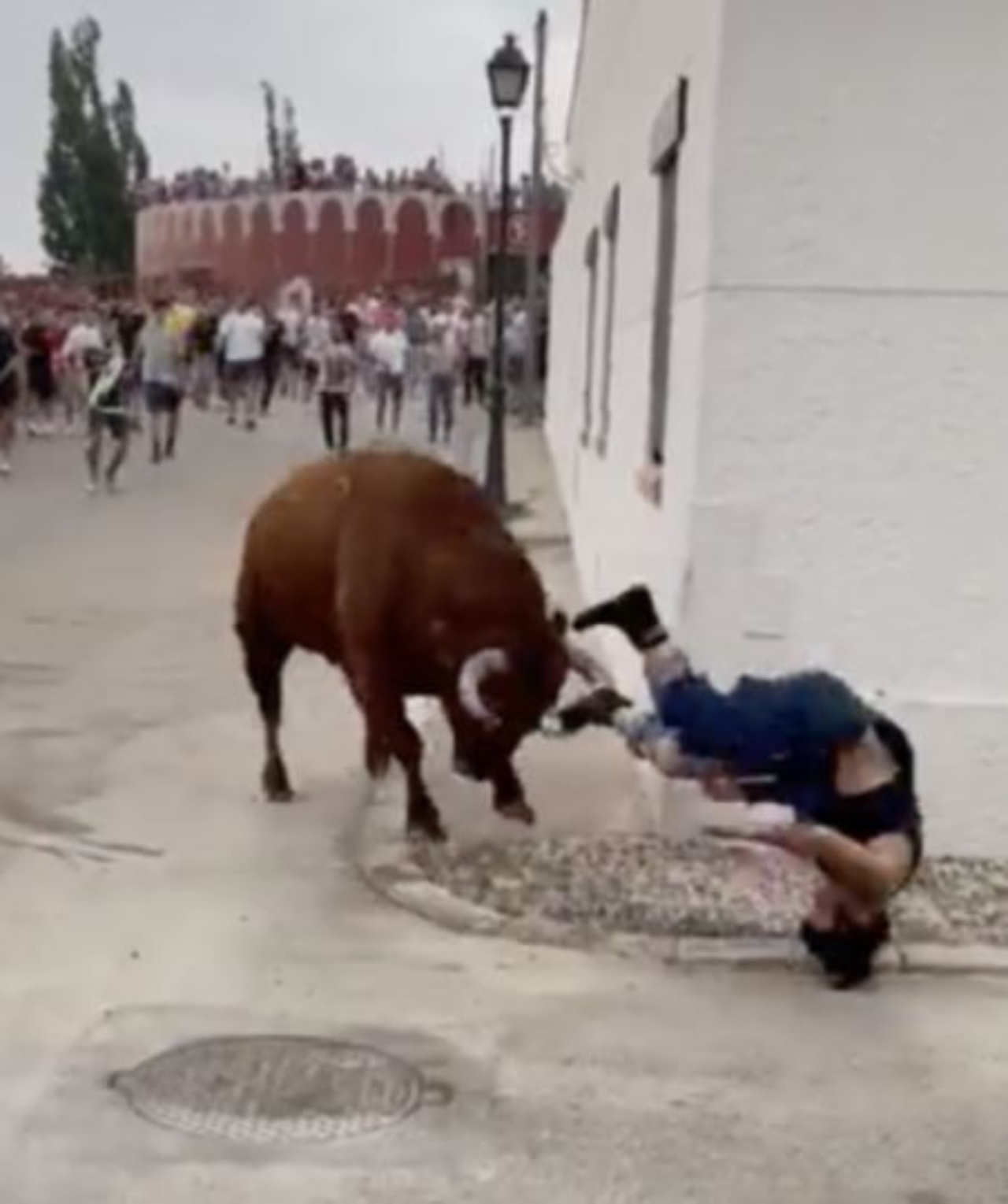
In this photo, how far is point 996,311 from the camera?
29.2ft

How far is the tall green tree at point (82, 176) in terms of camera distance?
259ft

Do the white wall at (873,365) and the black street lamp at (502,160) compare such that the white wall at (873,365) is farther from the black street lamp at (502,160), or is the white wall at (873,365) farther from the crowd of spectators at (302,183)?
the crowd of spectators at (302,183)

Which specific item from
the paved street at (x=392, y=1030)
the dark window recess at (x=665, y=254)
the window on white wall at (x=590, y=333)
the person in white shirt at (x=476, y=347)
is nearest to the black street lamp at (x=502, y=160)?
the window on white wall at (x=590, y=333)

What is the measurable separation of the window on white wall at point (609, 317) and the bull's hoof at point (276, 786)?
5393mm

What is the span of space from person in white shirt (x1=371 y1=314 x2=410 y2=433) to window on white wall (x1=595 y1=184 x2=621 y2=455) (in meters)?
18.1

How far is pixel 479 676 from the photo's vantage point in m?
8.52

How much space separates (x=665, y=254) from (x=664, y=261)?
0.03 meters

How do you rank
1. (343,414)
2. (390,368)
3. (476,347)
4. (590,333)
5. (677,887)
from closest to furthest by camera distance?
(677,887) < (590,333) < (343,414) < (390,368) < (476,347)

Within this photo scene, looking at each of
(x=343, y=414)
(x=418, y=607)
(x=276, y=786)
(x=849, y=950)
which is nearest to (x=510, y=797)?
(x=418, y=607)

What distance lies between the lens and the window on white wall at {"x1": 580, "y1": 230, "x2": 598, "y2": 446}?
60.6 feet

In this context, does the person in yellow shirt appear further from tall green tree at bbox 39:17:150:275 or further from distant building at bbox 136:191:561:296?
tall green tree at bbox 39:17:150:275

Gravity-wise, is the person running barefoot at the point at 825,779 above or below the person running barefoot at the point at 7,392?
above

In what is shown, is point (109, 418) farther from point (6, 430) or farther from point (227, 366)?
point (227, 366)

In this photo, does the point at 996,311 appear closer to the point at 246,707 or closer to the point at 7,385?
the point at 246,707
